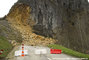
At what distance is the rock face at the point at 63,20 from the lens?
Answer: 32.8 m

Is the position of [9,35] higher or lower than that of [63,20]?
lower

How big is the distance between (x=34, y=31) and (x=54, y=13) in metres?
10.5

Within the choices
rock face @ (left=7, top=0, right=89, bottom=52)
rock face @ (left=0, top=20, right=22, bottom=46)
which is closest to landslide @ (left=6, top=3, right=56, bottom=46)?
rock face @ (left=7, top=0, right=89, bottom=52)

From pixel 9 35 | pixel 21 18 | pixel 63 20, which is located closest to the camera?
pixel 9 35

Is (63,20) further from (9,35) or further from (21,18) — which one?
(9,35)

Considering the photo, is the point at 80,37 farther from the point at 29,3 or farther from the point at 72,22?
the point at 29,3

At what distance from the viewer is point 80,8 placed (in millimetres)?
49719

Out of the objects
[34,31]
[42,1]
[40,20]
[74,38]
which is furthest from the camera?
[74,38]

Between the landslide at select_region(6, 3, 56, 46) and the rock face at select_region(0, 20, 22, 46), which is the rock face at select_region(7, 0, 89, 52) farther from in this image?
the rock face at select_region(0, 20, 22, 46)

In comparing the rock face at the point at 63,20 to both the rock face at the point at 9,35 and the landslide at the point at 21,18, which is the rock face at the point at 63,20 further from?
the rock face at the point at 9,35

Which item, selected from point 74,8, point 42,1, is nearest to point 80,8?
point 74,8

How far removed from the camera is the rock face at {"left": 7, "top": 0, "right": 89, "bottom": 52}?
32.8 metres

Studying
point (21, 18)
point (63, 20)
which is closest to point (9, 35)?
point (21, 18)

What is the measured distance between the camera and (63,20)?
42281 mm
